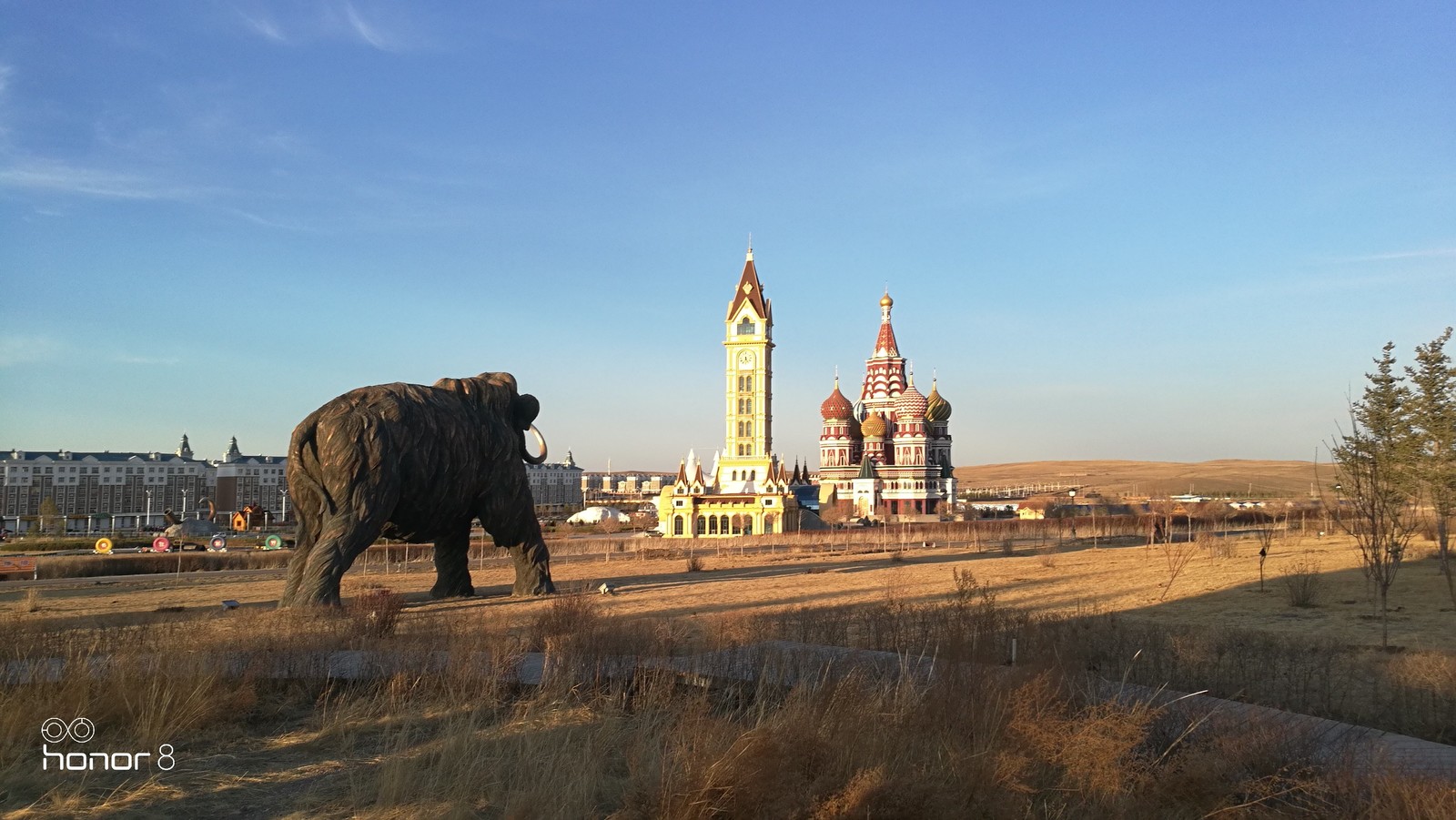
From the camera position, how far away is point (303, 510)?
54.5 ft

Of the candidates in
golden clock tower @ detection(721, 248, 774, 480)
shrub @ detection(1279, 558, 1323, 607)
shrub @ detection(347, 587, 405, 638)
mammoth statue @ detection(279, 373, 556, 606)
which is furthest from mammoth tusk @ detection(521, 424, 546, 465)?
golden clock tower @ detection(721, 248, 774, 480)

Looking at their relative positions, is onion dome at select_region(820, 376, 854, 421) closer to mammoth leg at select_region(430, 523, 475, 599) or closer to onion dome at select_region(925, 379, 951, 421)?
onion dome at select_region(925, 379, 951, 421)

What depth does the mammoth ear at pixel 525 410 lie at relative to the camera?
67.2ft

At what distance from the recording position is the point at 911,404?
263 ft

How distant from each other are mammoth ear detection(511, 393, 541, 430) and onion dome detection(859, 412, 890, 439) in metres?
65.8

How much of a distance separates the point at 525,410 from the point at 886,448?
6717 centimetres

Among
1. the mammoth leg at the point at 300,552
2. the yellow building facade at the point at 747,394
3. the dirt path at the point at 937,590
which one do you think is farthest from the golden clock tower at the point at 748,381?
the mammoth leg at the point at 300,552

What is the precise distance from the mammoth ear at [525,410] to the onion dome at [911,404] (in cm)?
6257

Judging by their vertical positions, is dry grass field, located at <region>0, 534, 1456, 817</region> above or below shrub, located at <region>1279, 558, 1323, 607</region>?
above

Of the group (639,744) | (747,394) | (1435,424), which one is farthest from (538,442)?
(747,394)

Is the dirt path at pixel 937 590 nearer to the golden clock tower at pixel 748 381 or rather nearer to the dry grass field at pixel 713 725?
the dry grass field at pixel 713 725

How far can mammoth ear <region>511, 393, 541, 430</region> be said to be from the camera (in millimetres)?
20469

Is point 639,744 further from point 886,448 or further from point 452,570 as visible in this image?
point 886,448

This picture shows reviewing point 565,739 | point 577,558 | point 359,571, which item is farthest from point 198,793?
point 577,558
